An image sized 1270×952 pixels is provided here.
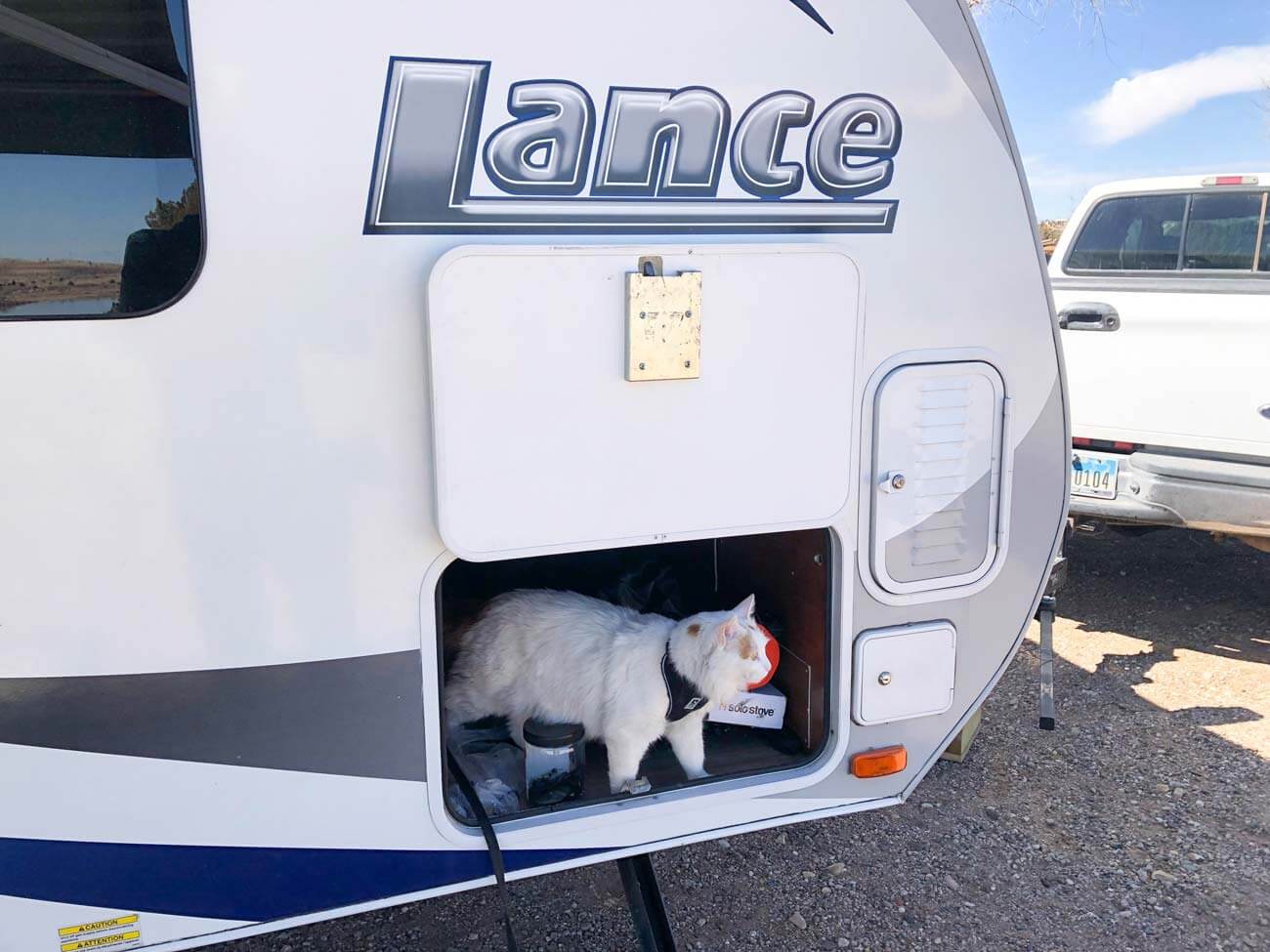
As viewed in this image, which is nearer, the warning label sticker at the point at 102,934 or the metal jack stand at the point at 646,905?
the warning label sticker at the point at 102,934

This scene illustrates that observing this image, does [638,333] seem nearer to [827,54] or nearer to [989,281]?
[827,54]

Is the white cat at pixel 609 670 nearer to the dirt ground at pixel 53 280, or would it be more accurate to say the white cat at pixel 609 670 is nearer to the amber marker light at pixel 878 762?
the amber marker light at pixel 878 762

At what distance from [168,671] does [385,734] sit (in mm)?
469

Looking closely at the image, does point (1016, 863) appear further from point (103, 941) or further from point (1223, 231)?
point (1223, 231)

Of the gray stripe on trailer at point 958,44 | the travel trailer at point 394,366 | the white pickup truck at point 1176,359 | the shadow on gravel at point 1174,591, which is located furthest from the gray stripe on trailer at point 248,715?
the shadow on gravel at point 1174,591

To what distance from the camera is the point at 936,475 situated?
2.52 meters

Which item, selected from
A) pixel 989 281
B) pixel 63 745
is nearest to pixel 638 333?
pixel 989 281

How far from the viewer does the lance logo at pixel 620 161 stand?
1932 mm

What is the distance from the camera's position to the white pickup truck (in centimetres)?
468

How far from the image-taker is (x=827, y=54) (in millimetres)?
2188

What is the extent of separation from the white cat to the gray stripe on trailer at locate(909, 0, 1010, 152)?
144 cm

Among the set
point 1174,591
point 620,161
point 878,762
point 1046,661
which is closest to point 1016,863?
point 1046,661

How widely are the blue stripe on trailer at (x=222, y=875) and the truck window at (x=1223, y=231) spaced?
499 cm

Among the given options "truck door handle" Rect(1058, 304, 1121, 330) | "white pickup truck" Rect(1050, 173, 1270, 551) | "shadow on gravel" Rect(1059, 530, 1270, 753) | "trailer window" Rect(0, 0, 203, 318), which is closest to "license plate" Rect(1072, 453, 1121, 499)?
"white pickup truck" Rect(1050, 173, 1270, 551)
